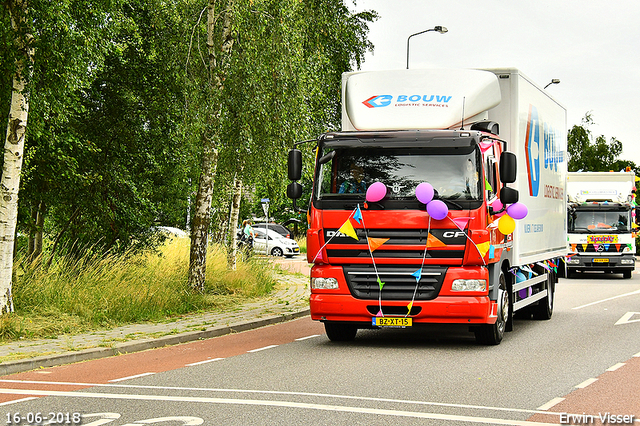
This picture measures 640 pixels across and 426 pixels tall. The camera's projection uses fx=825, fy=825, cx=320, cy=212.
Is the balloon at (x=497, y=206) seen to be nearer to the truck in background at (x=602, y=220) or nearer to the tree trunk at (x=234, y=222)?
the tree trunk at (x=234, y=222)

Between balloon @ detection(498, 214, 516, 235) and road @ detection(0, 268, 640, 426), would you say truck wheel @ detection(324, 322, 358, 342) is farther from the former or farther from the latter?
balloon @ detection(498, 214, 516, 235)

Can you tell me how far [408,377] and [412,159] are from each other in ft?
10.5

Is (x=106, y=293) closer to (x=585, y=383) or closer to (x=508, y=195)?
(x=508, y=195)

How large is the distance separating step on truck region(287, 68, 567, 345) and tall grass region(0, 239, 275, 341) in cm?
384

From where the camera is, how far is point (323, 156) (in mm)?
11250

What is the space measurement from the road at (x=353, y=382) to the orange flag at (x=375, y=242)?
1419 millimetres

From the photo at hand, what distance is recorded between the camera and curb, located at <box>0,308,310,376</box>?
31.4ft

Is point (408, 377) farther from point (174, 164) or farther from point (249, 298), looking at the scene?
point (174, 164)

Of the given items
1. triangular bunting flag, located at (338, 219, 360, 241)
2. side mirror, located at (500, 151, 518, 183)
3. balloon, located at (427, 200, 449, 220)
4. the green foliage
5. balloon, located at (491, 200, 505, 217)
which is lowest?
triangular bunting flag, located at (338, 219, 360, 241)

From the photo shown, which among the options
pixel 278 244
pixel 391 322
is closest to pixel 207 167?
pixel 391 322

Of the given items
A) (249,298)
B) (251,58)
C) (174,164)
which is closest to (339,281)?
(251,58)

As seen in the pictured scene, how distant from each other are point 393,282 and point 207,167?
248 inches

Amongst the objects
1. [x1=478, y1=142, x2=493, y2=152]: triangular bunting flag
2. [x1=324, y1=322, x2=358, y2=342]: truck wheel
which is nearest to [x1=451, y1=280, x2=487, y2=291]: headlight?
[x1=478, y1=142, x2=493, y2=152]: triangular bunting flag

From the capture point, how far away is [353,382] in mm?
8703
